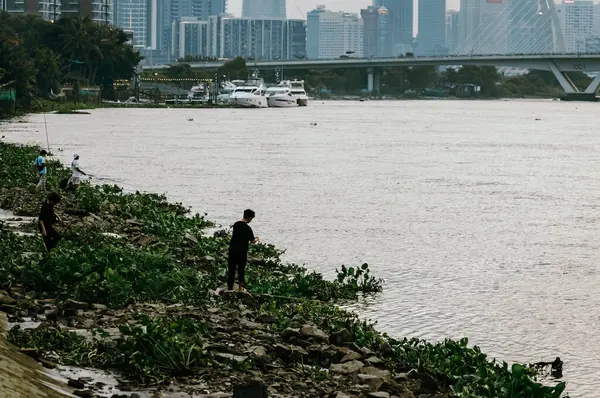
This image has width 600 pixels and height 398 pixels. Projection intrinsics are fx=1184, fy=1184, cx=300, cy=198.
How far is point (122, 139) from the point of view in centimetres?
7281

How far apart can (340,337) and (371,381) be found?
82.4 inches

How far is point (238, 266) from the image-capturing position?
1861 centimetres

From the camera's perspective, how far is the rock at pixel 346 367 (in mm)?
14273

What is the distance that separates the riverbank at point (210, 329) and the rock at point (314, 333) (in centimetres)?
2

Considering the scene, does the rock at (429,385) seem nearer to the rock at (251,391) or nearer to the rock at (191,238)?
the rock at (251,391)

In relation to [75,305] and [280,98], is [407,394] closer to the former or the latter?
[75,305]

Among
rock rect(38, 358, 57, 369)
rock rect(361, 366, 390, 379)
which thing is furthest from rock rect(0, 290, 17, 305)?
rock rect(361, 366, 390, 379)

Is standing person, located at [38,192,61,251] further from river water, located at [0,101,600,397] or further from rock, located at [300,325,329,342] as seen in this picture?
rock, located at [300,325,329,342]

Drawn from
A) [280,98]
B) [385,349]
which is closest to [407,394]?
[385,349]

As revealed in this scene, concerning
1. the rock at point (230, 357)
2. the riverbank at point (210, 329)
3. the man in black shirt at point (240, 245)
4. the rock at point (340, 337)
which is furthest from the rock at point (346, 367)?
the man in black shirt at point (240, 245)

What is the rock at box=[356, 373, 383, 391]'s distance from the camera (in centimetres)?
1366

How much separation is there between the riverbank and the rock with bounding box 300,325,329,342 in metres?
0.02

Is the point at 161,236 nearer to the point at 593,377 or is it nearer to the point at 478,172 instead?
the point at 593,377

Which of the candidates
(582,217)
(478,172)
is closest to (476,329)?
(582,217)
